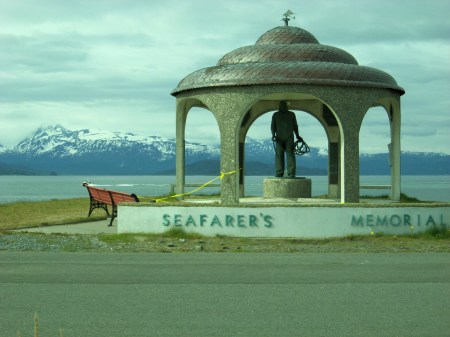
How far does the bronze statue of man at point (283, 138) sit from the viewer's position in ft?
76.8

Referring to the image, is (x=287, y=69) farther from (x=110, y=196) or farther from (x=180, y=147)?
(x=110, y=196)

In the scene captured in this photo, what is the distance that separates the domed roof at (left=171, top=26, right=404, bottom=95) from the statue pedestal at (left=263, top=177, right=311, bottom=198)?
3612 millimetres

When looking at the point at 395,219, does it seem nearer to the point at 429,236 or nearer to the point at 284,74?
the point at 429,236

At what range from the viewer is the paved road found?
27.6ft

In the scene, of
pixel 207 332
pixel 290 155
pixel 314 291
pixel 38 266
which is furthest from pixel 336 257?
pixel 290 155

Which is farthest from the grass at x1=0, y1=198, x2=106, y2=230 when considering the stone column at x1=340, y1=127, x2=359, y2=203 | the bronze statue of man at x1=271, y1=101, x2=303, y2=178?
the stone column at x1=340, y1=127, x2=359, y2=203

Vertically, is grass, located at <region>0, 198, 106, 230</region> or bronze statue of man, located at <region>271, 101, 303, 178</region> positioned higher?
bronze statue of man, located at <region>271, 101, 303, 178</region>

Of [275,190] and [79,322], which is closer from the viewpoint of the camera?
[79,322]

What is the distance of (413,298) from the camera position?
33.1 ft

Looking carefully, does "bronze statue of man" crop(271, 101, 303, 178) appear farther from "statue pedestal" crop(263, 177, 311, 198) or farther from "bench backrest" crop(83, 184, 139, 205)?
"bench backrest" crop(83, 184, 139, 205)

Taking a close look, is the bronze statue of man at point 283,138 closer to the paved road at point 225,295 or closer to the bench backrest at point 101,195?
the bench backrest at point 101,195

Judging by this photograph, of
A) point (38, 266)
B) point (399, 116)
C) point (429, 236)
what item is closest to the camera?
point (38, 266)

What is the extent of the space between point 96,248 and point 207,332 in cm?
862

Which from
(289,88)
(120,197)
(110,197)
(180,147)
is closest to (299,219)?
(289,88)
